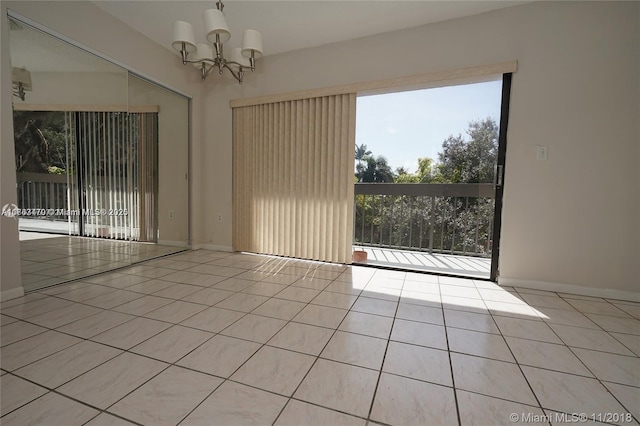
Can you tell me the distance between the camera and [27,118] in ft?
6.61

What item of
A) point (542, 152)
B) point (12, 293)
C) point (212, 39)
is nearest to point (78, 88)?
point (212, 39)

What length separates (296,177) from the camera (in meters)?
3.26

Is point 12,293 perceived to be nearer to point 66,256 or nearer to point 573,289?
point 66,256

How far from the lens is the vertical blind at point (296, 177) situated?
9.93ft

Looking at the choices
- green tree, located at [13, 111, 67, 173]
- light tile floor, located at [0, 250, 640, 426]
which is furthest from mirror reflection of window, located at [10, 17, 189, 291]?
light tile floor, located at [0, 250, 640, 426]

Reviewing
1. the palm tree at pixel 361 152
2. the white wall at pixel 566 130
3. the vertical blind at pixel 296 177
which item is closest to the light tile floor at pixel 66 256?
the vertical blind at pixel 296 177

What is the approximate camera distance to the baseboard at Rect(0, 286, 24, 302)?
1881 millimetres

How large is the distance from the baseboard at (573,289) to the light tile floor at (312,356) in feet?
0.27

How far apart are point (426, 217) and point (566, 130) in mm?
1709

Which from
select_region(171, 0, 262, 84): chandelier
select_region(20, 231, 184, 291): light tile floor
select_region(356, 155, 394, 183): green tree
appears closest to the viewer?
select_region(171, 0, 262, 84): chandelier

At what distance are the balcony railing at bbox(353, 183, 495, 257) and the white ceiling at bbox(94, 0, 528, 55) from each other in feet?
5.72

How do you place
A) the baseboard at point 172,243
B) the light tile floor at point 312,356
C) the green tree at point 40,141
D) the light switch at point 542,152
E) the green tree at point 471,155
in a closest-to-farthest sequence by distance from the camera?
the light tile floor at point 312,356 < the green tree at point 40,141 < the light switch at point 542,152 < the green tree at point 471,155 < the baseboard at point 172,243

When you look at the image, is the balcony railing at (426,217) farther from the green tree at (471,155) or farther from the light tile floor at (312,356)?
the light tile floor at (312,356)

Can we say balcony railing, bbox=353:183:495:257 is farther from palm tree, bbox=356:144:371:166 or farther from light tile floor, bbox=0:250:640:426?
light tile floor, bbox=0:250:640:426
